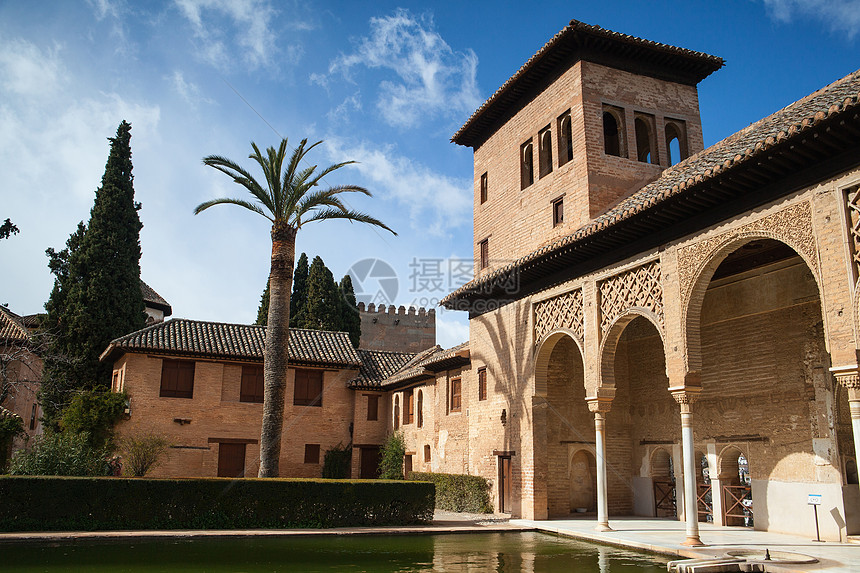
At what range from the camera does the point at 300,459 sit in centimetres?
2492

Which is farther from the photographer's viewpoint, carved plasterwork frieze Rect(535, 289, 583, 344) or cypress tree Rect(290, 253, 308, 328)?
cypress tree Rect(290, 253, 308, 328)

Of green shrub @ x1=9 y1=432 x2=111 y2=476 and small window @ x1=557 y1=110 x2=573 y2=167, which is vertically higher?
small window @ x1=557 y1=110 x2=573 y2=167

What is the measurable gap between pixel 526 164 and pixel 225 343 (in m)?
13.2

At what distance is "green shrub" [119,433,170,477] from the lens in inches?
792

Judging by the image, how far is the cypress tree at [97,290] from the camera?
79.1 feet

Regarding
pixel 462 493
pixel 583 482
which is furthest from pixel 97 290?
pixel 583 482

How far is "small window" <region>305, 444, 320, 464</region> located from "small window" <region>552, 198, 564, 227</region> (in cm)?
1355

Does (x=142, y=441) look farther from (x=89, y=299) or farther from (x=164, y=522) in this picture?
(x=164, y=522)

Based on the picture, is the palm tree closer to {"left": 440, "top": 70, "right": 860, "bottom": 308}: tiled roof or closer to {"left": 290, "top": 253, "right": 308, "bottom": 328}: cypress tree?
{"left": 440, "top": 70, "right": 860, "bottom": 308}: tiled roof

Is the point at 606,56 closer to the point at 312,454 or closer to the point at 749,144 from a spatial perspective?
the point at 749,144

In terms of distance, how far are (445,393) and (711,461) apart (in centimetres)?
893

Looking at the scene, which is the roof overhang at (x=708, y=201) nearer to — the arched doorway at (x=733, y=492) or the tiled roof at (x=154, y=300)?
the arched doorway at (x=733, y=492)

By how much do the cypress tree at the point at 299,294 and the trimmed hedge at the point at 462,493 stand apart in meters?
15.6

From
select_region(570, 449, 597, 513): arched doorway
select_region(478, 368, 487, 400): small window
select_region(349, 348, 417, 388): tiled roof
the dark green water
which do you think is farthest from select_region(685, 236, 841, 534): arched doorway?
select_region(349, 348, 417, 388): tiled roof
